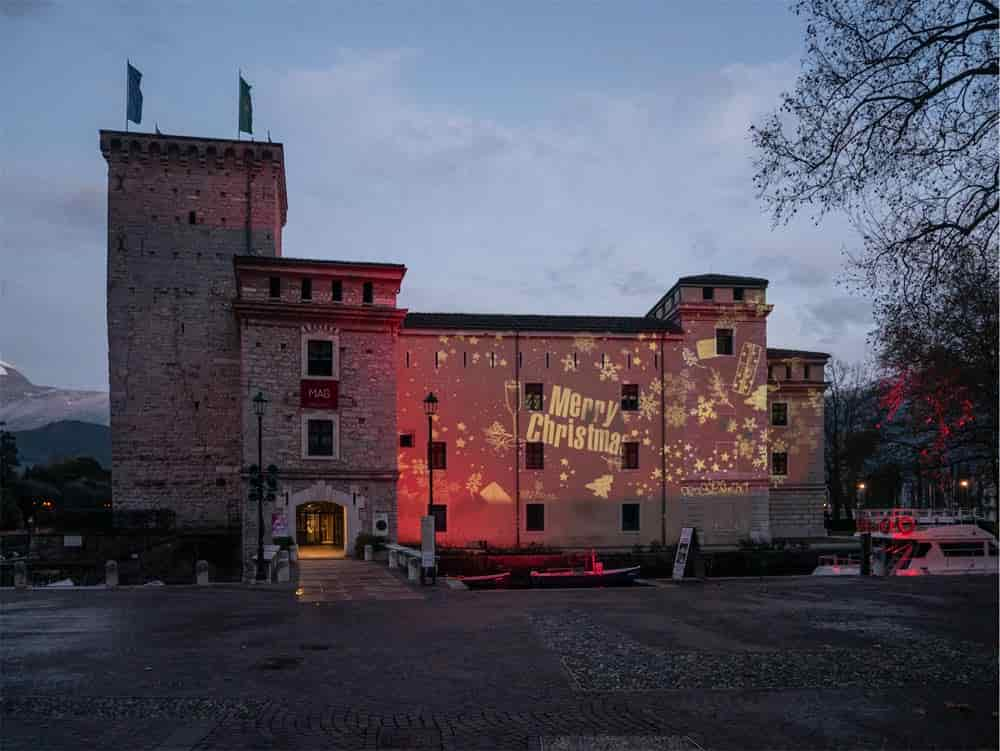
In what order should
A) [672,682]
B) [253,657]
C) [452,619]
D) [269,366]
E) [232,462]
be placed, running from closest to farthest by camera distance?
1. [672,682]
2. [253,657]
3. [452,619]
4. [269,366]
5. [232,462]

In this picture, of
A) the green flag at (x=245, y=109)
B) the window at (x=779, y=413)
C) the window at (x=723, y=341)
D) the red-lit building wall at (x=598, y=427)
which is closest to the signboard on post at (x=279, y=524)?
the red-lit building wall at (x=598, y=427)

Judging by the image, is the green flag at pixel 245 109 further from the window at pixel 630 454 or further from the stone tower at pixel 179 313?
the window at pixel 630 454

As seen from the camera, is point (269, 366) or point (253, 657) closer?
point (253, 657)

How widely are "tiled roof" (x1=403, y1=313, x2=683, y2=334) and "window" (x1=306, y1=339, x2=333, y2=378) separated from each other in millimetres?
5523

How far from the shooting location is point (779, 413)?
4941cm

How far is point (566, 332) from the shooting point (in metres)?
42.1

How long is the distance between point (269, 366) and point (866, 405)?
143ft

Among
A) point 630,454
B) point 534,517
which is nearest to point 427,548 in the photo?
point 534,517

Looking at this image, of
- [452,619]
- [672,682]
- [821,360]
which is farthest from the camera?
[821,360]

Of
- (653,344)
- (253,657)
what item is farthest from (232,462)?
(253,657)

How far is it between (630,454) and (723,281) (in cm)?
1043

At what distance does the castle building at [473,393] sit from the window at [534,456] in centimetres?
11

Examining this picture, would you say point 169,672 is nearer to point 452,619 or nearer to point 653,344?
point 452,619

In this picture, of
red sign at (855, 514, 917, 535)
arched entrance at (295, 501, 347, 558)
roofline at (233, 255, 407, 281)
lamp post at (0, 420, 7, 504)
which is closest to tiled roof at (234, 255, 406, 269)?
roofline at (233, 255, 407, 281)
